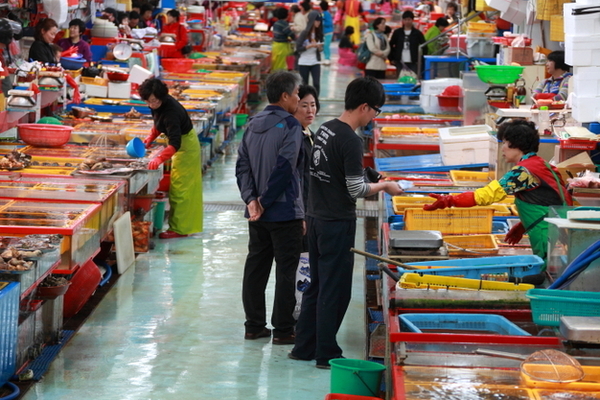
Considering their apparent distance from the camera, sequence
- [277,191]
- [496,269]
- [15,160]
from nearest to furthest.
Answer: [496,269] < [277,191] < [15,160]

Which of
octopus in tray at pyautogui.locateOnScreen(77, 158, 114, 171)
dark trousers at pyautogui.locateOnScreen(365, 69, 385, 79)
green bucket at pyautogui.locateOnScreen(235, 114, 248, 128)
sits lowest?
green bucket at pyautogui.locateOnScreen(235, 114, 248, 128)

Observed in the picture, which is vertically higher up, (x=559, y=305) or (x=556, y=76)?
(x=556, y=76)

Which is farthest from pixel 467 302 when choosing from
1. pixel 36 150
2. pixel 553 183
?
pixel 36 150

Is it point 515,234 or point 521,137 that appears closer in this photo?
point 521,137

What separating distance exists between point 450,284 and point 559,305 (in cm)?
58

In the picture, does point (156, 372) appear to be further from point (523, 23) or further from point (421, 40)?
point (421, 40)

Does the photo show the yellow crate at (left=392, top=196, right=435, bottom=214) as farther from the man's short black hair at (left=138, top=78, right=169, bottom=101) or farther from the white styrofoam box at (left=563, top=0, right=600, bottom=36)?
the man's short black hair at (left=138, top=78, right=169, bottom=101)

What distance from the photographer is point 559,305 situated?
165 inches

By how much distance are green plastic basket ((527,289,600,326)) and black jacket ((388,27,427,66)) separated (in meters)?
14.7

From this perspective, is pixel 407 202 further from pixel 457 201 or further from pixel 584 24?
pixel 584 24

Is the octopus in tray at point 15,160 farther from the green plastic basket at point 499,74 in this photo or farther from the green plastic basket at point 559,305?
the green plastic basket at point 559,305

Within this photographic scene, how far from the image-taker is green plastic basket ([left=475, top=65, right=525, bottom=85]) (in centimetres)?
941

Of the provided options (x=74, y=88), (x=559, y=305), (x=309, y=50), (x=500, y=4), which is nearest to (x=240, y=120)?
(x=309, y=50)

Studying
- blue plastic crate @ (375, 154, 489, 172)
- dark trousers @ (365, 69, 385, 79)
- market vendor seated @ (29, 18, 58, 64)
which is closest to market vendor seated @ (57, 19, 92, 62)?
market vendor seated @ (29, 18, 58, 64)
